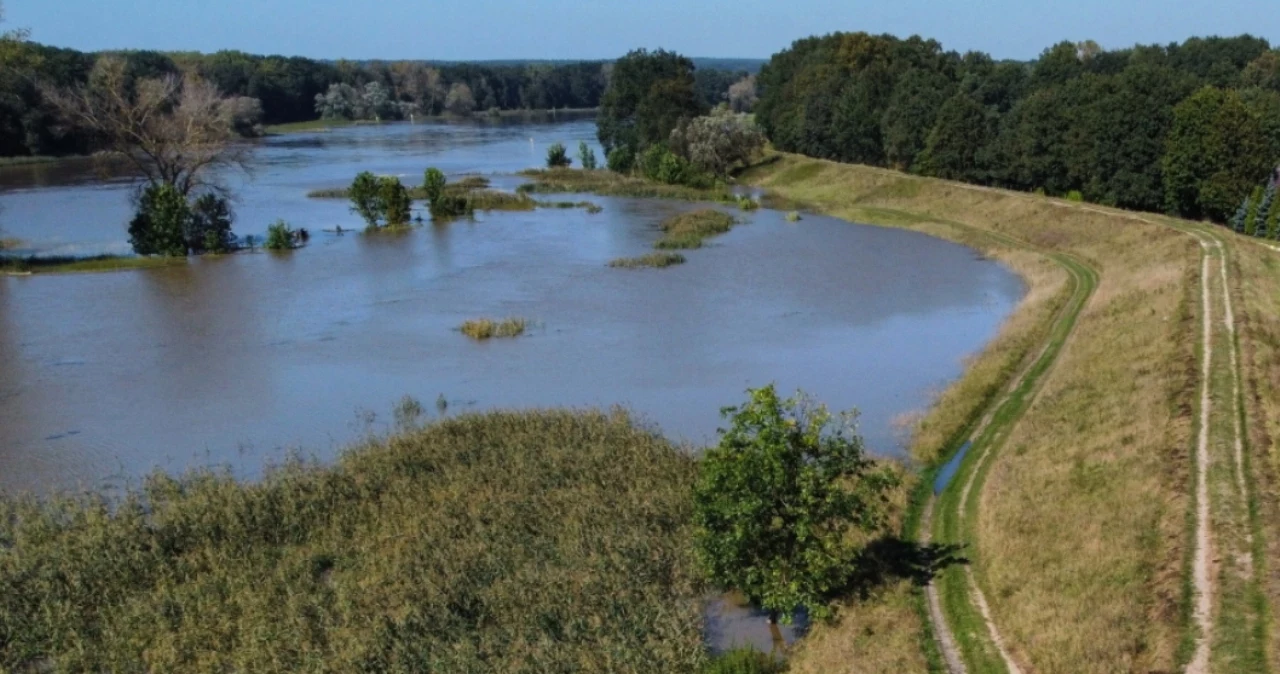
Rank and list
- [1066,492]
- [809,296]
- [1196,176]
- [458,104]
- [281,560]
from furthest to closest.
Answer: [458,104]
[1196,176]
[809,296]
[1066,492]
[281,560]

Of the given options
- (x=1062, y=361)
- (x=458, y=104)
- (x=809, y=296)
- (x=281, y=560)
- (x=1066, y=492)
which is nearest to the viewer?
(x=281, y=560)

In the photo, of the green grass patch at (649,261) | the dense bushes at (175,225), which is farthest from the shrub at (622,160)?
the dense bushes at (175,225)

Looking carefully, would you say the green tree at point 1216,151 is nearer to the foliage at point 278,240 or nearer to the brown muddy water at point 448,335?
the brown muddy water at point 448,335

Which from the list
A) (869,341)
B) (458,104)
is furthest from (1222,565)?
(458,104)

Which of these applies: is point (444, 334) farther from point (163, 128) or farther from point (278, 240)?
point (163, 128)

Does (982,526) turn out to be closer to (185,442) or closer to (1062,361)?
(1062,361)

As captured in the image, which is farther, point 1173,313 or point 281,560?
point 1173,313
